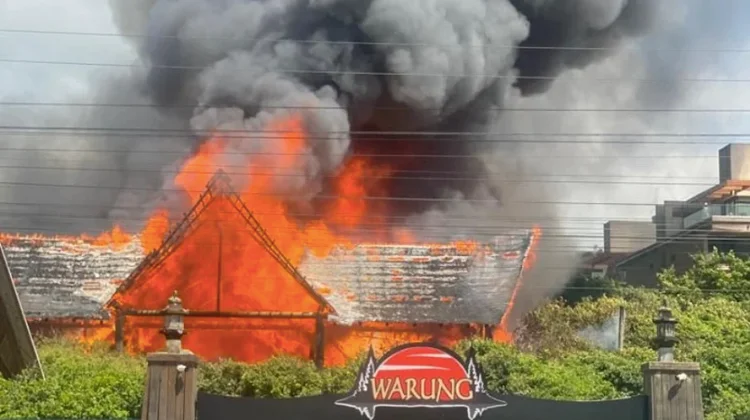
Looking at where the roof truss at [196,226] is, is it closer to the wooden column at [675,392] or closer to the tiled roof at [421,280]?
the tiled roof at [421,280]

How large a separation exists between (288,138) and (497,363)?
78.7 feet

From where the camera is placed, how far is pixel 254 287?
32219 mm

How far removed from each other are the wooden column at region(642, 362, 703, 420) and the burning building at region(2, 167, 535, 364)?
682 inches

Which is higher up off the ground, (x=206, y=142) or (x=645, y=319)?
(x=206, y=142)

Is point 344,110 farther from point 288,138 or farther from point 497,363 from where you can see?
point 497,363

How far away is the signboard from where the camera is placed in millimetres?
11875

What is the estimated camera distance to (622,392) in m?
20.5

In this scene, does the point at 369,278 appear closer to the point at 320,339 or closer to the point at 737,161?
the point at 320,339

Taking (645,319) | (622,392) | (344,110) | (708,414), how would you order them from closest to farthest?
(708,414), (622,392), (645,319), (344,110)

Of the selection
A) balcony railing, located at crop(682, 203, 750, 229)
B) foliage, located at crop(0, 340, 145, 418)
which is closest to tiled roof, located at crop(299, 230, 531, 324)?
foliage, located at crop(0, 340, 145, 418)

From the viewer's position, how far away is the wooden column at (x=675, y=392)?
1192 cm

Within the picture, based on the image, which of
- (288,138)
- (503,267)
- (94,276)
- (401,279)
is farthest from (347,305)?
(288,138)

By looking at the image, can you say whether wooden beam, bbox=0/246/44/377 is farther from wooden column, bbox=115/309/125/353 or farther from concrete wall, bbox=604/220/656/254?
concrete wall, bbox=604/220/656/254

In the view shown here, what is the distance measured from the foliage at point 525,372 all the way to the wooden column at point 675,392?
17.2 feet
